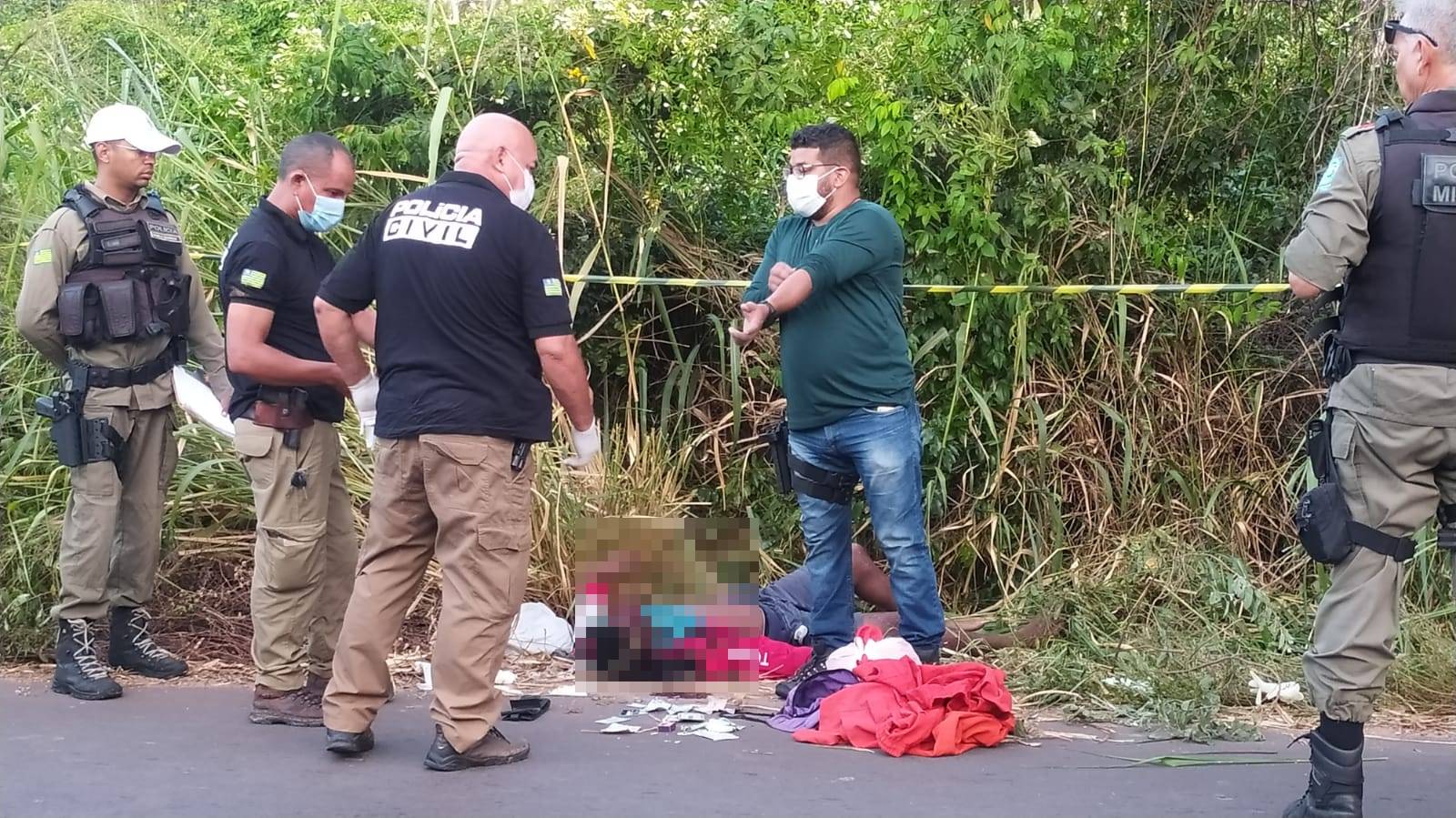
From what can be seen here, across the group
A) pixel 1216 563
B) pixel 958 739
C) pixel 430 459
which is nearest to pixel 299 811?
pixel 430 459

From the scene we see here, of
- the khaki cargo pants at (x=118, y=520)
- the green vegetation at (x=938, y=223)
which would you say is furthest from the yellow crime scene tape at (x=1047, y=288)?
the khaki cargo pants at (x=118, y=520)

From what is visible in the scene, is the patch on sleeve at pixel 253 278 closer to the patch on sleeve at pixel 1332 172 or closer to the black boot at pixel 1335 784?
the patch on sleeve at pixel 1332 172

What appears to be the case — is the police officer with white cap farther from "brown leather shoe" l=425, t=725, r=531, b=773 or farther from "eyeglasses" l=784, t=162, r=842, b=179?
"eyeglasses" l=784, t=162, r=842, b=179

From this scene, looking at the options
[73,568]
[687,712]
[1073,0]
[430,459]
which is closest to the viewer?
[430,459]

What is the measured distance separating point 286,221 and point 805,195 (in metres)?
1.91

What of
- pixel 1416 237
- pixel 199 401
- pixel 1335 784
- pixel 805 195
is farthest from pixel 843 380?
pixel 199 401

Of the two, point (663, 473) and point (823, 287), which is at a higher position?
point (823, 287)

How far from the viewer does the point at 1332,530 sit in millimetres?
3869

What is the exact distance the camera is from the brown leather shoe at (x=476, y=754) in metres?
4.50

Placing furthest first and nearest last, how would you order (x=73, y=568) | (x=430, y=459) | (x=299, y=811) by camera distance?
1. (x=73, y=568)
2. (x=430, y=459)
3. (x=299, y=811)

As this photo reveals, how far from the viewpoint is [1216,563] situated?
6.41 metres

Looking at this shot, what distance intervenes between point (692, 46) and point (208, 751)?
4.13 metres

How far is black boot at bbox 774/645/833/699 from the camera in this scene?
5461 millimetres

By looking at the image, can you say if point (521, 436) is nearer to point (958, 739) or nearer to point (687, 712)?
point (687, 712)
